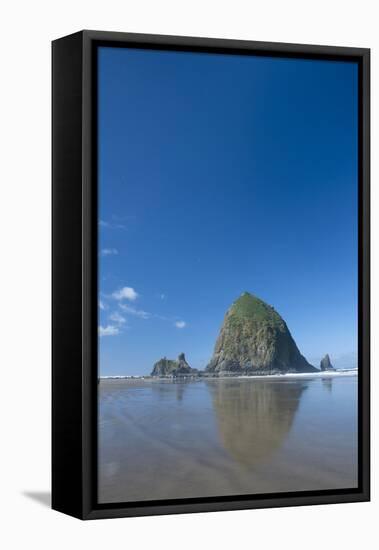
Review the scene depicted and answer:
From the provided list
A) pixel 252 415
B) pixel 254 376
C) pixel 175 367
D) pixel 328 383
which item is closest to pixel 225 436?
pixel 252 415

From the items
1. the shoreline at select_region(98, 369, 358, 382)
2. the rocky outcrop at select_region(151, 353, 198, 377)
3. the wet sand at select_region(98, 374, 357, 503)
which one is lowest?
the wet sand at select_region(98, 374, 357, 503)

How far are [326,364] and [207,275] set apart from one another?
1257 millimetres

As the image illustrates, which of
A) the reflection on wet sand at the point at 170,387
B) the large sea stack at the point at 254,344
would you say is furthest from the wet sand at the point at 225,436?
the large sea stack at the point at 254,344

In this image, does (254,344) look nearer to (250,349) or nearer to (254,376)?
(250,349)

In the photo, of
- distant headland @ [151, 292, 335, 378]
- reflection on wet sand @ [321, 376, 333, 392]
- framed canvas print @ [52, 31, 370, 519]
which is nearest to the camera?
framed canvas print @ [52, 31, 370, 519]

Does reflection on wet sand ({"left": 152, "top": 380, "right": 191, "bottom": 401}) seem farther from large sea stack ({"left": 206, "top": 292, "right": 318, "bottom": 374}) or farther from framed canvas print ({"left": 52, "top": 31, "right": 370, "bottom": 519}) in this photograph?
large sea stack ({"left": 206, "top": 292, "right": 318, "bottom": 374})

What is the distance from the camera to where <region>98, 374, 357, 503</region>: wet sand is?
746 centimetres

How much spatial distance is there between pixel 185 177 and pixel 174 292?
3.11 feet

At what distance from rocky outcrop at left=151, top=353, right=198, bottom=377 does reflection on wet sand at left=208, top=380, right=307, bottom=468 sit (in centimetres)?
22

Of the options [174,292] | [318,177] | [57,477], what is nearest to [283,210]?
[318,177]

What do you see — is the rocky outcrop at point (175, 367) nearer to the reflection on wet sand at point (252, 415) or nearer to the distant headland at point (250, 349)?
the distant headland at point (250, 349)

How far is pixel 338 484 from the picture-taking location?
7.96 metres

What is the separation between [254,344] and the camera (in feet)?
26.0

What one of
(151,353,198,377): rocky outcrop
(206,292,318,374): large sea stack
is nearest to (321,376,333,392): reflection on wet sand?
(206,292,318,374): large sea stack
